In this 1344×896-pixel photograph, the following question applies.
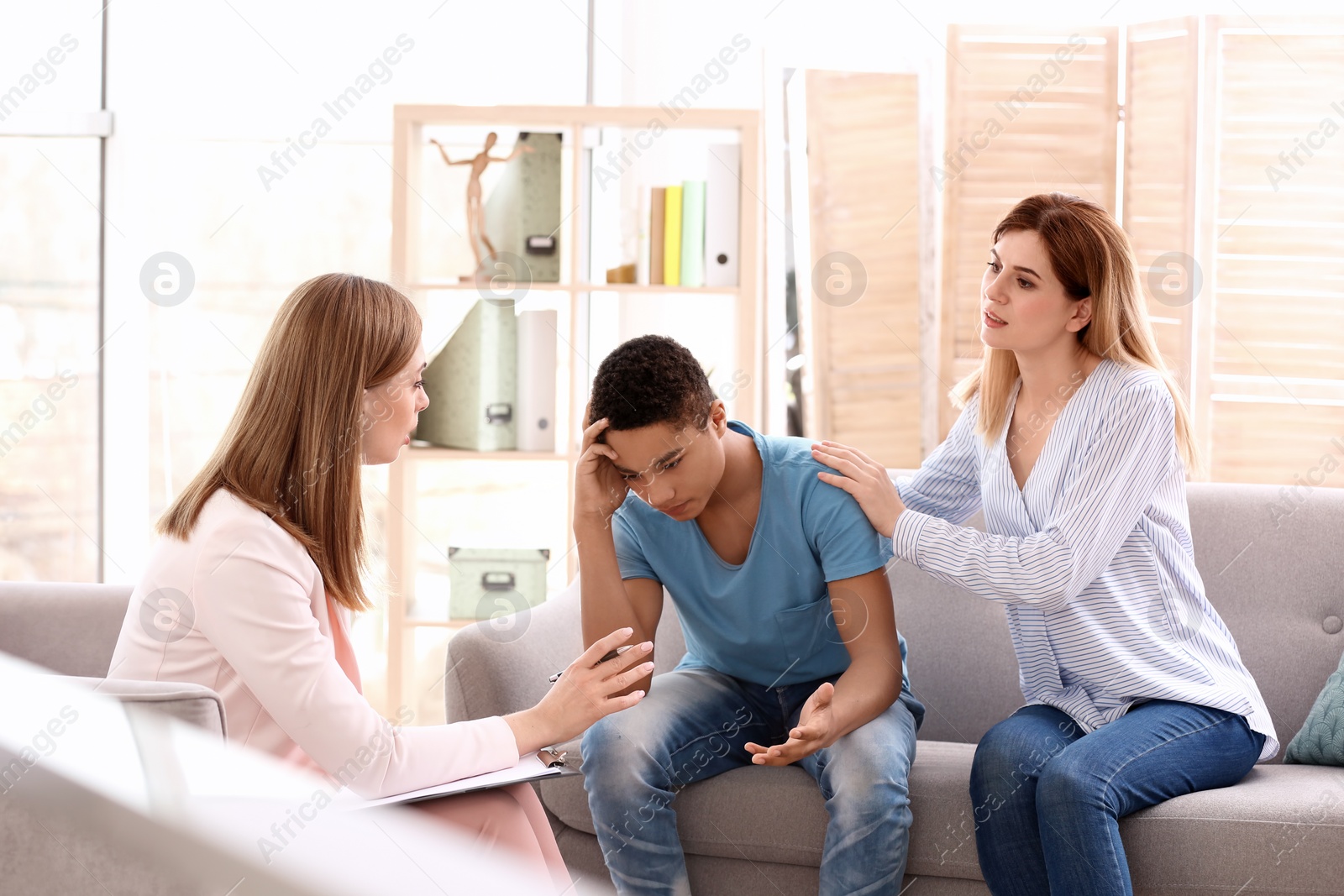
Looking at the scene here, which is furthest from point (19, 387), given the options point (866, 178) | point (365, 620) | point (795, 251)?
point (866, 178)

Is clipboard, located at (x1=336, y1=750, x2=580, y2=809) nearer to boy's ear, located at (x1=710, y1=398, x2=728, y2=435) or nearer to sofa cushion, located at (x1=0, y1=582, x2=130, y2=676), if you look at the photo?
boy's ear, located at (x1=710, y1=398, x2=728, y2=435)

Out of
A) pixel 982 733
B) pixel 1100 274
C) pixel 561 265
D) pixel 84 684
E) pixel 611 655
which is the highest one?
pixel 561 265

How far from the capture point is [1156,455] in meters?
1.61

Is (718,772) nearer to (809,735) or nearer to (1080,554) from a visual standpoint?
(809,735)

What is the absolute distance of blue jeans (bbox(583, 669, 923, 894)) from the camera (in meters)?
1.49

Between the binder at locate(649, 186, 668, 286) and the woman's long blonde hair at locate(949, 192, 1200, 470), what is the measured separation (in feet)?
3.59

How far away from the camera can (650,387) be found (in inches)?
60.6

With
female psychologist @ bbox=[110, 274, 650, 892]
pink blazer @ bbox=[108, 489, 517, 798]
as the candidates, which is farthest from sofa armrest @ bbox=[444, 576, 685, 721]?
pink blazer @ bbox=[108, 489, 517, 798]

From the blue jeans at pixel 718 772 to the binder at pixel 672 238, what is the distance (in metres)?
1.22

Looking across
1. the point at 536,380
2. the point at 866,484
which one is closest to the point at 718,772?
the point at 866,484

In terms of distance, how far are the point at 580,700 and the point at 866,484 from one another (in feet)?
1.94

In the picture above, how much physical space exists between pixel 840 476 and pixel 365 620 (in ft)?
6.80

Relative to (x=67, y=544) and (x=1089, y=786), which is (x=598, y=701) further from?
(x=67, y=544)

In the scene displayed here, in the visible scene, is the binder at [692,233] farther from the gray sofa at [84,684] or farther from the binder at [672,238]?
the gray sofa at [84,684]
